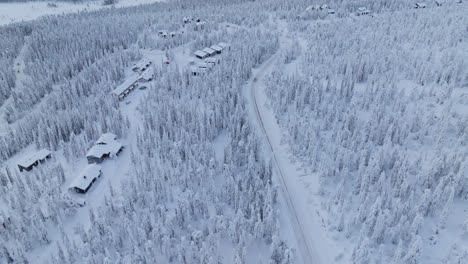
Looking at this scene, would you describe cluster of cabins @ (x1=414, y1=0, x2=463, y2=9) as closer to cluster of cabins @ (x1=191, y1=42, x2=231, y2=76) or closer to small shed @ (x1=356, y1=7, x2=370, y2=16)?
small shed @ (x1=356, y1=7, x2=370, y2=16)

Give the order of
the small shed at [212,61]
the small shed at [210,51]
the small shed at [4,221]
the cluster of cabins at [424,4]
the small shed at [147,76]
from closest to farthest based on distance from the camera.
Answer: the small shed at [4,221], the small shed at [147,76], the small shed at [212,61], the small shed at [210,51], the cluster of cabins at [424,4]

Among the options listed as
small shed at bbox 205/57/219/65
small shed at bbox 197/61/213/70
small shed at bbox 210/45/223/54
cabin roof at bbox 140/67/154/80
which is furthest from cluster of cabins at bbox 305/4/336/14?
cabin roof at bbox 140/67/154/80

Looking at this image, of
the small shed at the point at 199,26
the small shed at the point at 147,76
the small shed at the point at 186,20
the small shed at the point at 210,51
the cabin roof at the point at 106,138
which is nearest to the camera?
the cabin roof at the point at 106,138

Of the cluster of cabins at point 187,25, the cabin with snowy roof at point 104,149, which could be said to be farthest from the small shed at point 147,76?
the cluster of cabins at point 187,25

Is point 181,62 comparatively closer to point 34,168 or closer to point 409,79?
point 34,168

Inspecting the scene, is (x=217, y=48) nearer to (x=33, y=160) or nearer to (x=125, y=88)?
(x=125, y=88)

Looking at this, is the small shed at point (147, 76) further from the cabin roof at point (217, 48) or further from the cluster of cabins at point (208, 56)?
the cabin roof at point (217, 48)

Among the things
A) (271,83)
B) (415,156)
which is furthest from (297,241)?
(271,83)

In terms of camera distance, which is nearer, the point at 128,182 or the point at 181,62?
the point at 128,182
